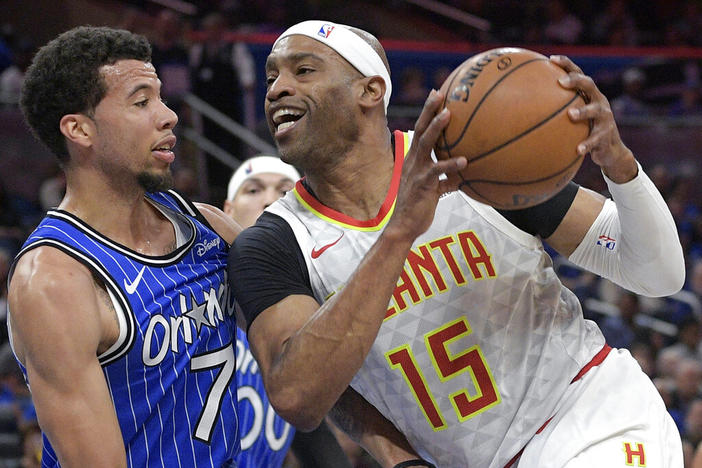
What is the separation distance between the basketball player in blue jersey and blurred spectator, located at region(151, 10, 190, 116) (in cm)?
585

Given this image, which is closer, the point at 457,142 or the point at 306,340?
the point at 457,142

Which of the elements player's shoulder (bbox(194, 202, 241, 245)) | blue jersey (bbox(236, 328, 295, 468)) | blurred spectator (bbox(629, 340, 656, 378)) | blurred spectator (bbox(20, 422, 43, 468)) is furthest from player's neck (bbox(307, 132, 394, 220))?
blurred spectator (bbox(629, 340, 656, 378))

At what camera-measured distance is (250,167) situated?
5.20 meters

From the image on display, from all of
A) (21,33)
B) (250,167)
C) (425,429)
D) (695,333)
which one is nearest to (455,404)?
(425,429)

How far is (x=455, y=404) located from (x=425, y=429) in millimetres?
158

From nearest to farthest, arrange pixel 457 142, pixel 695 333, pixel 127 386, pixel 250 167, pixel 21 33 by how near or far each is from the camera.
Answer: pixel 457 142, pixel 127 386, pixel 250 167, pixel 695 333, pixel 21 33

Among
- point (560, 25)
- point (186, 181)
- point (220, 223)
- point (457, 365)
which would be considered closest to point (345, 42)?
point (220, 223)

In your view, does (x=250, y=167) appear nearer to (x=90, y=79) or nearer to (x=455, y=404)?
(x=90, y=79)

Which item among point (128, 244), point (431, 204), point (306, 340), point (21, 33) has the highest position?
point (21, 33)

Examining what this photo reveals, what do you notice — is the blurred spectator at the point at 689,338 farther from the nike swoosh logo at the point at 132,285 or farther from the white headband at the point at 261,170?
the nike swoosh logo at the point at 132,285

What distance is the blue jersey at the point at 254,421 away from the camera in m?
4.45

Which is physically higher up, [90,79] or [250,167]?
[90,79]

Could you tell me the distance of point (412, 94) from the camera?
10.9 meters

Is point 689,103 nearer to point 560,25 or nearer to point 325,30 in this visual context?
point 560,25
